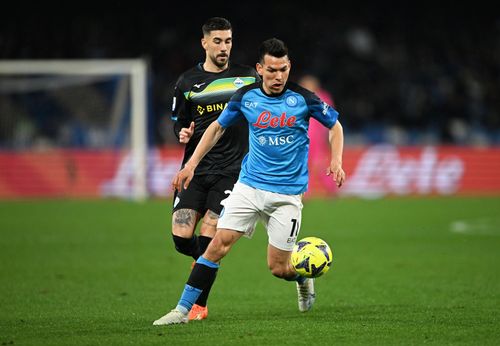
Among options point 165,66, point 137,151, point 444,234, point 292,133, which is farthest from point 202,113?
point 165,66

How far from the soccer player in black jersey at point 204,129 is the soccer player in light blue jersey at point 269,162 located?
28.5 inches

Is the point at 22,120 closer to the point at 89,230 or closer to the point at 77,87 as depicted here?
the point at 77,87

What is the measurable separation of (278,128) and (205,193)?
1.33m

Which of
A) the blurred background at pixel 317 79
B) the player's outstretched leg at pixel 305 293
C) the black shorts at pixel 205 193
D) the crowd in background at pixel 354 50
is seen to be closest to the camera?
the player's outstretched leg at pixel 305 293

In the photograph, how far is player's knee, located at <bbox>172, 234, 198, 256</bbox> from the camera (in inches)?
328

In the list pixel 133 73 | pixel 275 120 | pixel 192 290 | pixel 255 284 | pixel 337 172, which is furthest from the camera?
pixel 133 73

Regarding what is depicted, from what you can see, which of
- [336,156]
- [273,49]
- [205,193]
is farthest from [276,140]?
[205,193]

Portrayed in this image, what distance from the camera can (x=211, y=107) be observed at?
8516 mm

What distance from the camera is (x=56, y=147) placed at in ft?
75.3

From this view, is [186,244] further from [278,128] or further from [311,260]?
[278,128]

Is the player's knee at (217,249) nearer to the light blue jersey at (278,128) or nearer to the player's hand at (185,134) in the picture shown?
the light blue jersey at (278,128)

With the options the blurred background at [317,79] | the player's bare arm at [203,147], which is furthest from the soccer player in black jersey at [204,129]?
the blurred background at [317,79]

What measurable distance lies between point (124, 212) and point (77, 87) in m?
5.10

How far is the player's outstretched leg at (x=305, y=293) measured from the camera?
8.16 meters
